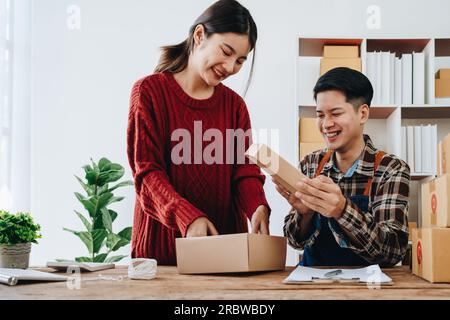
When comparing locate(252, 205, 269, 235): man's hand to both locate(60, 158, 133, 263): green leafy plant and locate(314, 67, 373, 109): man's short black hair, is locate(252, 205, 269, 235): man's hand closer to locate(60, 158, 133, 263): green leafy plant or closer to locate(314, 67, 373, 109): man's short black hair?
locate(314, 67, 373, 109): man's short black hair

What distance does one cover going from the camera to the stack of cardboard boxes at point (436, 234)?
44.6 inches

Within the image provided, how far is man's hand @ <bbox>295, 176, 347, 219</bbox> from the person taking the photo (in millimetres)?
1354

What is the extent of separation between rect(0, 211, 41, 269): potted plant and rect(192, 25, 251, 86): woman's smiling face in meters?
0.67

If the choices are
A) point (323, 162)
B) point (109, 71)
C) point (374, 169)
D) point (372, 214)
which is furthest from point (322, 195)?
point (109, 71)

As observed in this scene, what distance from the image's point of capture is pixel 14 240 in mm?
1470

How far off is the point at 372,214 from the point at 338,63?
1596 millimetres

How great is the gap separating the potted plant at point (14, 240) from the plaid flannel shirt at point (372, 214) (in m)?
0.77

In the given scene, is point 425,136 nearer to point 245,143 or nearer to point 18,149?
point 245,143

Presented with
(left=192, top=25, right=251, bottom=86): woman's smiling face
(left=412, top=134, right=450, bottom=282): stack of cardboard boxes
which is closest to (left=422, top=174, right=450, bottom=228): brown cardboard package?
(left=412, top=134, right=450, bottom=282): stack of cardboard boxes

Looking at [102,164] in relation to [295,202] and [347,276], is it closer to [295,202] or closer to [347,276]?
[295,202]

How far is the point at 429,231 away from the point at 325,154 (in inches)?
34.5

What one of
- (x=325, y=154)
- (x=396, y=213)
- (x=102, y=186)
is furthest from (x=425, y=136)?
(x=102, y=186)

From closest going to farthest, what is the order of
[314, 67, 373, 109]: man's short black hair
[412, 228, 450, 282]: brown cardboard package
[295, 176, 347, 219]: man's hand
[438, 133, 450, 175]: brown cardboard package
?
1. [412, 228, 450, 282]: brown cardboard package
2. [438, 133, 450, 175]: brown cardboard package
3. [295, 176, 347, 219]: man's hand
4. [314, 67, 373, 109]: man's short black hair

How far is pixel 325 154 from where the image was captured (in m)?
2.01
